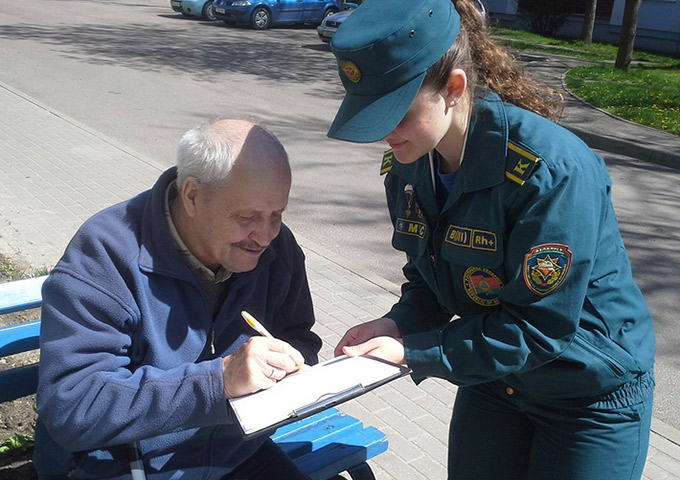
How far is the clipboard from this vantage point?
68.6 inches

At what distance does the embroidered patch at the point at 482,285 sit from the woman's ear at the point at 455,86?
1.39 ft

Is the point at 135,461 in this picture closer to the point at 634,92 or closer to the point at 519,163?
the point at 519,163

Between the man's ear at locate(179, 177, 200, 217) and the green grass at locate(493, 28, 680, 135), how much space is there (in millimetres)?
7252

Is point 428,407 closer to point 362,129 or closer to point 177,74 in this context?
point 362,129

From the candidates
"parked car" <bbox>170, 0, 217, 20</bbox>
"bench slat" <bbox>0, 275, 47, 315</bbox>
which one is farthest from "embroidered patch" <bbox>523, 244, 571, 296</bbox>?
"parked car" <bbox>170, 0, 217, 20</bbox>

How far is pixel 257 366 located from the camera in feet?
6.08

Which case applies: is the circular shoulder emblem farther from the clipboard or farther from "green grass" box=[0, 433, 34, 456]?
"green grass" box=[0, 433, 34, 456]

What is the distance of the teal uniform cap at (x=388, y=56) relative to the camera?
167 centimetres

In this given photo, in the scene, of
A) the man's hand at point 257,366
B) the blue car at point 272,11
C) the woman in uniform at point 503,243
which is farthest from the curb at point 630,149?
the blue car at point 272,11

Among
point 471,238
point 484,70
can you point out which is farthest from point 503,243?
point 484,70

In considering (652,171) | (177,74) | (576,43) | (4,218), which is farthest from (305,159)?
(576,43)

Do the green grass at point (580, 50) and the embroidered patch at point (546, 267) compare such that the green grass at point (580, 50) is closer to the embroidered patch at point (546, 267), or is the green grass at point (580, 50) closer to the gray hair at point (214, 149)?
the gray hair at point (214, 149)

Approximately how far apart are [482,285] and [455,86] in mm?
512

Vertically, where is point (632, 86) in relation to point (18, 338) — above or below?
below
